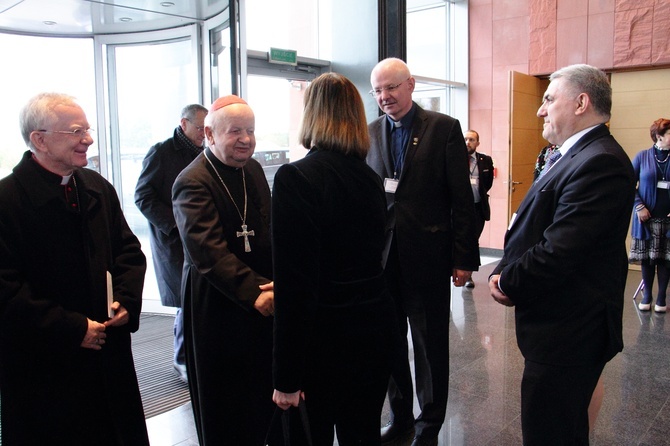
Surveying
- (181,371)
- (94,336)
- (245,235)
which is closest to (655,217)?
(181,371)

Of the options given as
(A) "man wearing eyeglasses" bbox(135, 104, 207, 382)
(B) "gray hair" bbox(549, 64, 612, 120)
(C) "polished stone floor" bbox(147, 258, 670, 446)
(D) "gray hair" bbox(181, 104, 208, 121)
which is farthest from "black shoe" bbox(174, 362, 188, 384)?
(B) "gray hair" bbox(549, 64, 612, 120)

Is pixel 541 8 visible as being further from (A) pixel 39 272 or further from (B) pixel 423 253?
(A) pixel 39 272

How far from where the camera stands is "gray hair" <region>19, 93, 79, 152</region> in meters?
1.92

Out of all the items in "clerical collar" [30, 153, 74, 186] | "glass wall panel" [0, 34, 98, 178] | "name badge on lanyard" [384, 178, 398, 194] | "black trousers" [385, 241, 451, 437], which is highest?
"glass wall panel" [0, 34, 98, 178]

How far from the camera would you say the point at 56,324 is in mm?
1835

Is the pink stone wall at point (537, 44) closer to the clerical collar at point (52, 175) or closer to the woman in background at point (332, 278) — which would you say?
the woman in background at point (332, 278)

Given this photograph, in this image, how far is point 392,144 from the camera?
284cm

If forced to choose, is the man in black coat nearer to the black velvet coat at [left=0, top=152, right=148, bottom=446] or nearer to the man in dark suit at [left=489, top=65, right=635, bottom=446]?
the black velvet coat at [left=0, top=152, right=148, bottom=446]

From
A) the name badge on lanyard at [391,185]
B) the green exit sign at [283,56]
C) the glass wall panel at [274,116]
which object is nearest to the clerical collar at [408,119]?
the name badge on lanyard at [391,185]

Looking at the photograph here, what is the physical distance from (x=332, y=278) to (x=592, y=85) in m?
1.06

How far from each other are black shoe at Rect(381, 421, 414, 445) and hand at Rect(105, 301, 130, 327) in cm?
145

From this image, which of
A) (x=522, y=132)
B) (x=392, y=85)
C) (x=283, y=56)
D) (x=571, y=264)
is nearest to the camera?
(x=571, y=264)

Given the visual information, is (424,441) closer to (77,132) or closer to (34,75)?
(77,132)

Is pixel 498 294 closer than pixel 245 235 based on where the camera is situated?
Yes
